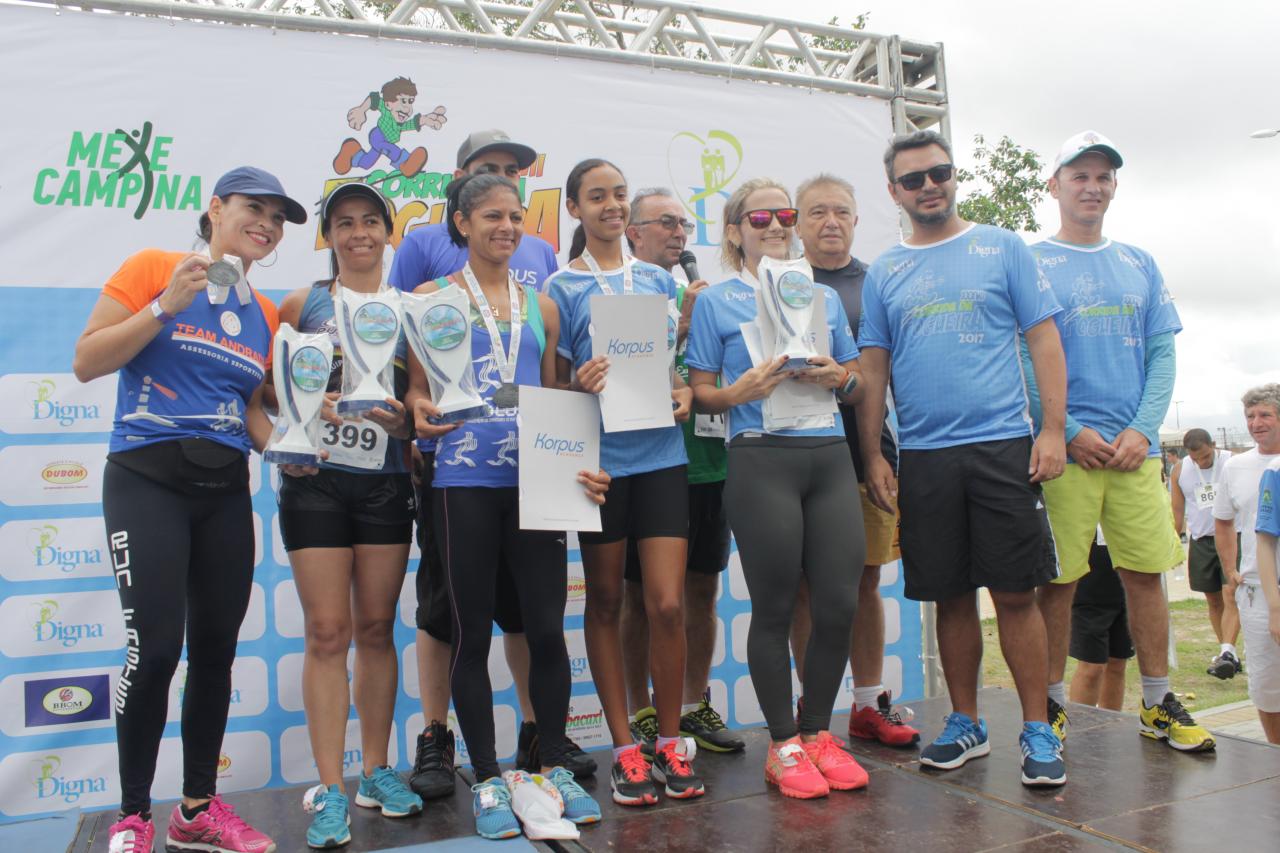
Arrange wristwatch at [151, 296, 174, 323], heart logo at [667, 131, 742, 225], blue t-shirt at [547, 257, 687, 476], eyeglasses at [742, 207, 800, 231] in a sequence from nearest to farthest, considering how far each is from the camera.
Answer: wristwatch at [151, 296, 174, 323] → blue t-shirt at [547, 257, 687, 476] → eyeglasses at [742, 207, 800, 231] → heart logo at [667, 131, 742, 225]

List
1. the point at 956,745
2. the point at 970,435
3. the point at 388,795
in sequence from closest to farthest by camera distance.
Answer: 1. the point at 388,795
2. the point at 970,435
3. the point at 956,745

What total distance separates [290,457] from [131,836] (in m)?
1.04

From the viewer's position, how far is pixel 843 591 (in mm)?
2949

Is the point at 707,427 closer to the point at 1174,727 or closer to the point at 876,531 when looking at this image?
the point at 876,531

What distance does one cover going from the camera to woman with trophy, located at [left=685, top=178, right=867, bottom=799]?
2.93m

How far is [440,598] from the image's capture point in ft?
10.3

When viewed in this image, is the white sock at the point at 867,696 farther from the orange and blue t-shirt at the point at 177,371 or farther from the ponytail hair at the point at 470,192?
the orange and blue t-shirt at the point at 177,371

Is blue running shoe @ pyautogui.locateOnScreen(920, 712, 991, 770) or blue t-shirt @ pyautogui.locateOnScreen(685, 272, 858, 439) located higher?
blue t-shirt @ pyautogui.locateOnScreen(685, 272, 858, 439)

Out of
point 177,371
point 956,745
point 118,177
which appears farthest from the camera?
point 118,177

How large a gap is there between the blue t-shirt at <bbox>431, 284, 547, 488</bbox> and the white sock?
1636mm

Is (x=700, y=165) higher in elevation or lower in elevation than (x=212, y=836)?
higher

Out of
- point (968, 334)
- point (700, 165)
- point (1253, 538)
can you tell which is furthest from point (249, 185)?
point (1253, 538)

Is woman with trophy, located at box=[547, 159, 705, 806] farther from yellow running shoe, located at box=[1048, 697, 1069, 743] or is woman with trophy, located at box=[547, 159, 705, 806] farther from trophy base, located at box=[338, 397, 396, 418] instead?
yellow running shoe, located at box=[1048, 697, 1069, 743]

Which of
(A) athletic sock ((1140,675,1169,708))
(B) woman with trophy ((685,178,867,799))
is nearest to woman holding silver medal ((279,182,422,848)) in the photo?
(B) woman with trophy ((685,178,867,799))
